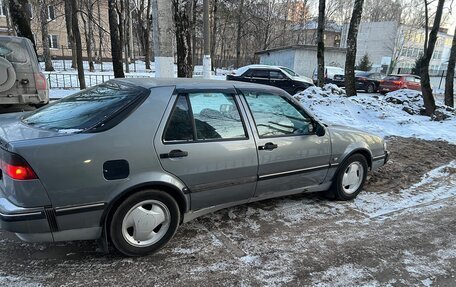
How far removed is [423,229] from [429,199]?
108cm

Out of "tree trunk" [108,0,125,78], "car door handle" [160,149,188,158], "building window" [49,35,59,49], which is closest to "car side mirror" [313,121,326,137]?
"car door handle" [160,149,188,158]

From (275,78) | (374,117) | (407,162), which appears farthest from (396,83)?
(407,162)

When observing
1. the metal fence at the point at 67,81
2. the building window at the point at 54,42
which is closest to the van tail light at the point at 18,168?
the metal fence at the point at 67,81

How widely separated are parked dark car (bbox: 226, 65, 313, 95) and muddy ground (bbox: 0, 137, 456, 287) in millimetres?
12702

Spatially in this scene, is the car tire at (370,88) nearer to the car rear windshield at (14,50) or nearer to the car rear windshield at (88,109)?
the car rear windshield at (14,50)

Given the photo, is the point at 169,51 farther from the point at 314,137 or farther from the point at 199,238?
the point at 199,238

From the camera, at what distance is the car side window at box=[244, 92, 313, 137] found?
144 inches

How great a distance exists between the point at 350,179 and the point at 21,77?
6394 millimetres

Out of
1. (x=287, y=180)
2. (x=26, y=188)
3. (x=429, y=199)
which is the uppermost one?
(x=26, y=188)

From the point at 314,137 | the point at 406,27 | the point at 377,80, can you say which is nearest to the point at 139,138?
the point at 314,137

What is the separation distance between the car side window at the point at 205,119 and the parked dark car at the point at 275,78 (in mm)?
13597

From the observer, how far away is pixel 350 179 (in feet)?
15.0

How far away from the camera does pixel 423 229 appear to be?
3.90 metres

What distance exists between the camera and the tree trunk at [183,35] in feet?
31.1
